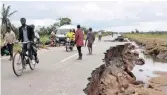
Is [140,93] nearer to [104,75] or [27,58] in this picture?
[104,75]

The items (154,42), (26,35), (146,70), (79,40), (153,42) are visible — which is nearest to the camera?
(26,35)

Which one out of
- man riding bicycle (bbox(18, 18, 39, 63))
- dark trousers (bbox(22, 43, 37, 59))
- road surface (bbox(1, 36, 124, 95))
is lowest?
road surface (bbox(1, 36, 124, 95))

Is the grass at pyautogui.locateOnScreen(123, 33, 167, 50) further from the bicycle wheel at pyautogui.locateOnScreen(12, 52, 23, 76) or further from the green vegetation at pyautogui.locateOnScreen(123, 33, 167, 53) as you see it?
the bicycle wheel at pyautogui.locateOnScreen(12, 52, 23, 76)

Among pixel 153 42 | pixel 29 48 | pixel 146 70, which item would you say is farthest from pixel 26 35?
pixel 153 42

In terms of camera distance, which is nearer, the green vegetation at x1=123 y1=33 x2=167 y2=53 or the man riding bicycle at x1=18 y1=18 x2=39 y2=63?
the man riding bicycle at x1=18 y1=18 x2=39 y2=63

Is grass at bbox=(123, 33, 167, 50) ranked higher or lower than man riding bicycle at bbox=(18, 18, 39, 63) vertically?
lower

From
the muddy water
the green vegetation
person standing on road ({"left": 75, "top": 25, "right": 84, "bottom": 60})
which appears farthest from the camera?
the green vegetation

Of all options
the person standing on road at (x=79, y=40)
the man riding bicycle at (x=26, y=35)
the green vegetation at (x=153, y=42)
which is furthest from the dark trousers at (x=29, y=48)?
the green vegetation at (x=153, y=42)

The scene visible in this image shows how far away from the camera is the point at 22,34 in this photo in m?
14.0

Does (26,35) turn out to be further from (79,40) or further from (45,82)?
(79,40)

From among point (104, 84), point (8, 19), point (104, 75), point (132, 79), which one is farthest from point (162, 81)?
point (8, 19)

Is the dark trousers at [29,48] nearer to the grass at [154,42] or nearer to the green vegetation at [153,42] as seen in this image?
the green vegetation at [153,42]

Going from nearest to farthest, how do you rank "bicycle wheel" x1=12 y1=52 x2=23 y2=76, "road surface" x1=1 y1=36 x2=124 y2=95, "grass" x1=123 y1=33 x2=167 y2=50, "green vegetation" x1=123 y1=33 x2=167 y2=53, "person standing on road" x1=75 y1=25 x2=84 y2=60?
"road surface" x1=1 y1=36 x2=124 y2=95
"bicycle wheel" x1=12 y1=52 x2=23 y2=76
"person standing on road" x1=75 y1=25 x2=84 y2=60
"green vegetation" x1=123 y1=33 x2=167 y2=53
"grass" x1=123 y1=33 x2=167 y2=50

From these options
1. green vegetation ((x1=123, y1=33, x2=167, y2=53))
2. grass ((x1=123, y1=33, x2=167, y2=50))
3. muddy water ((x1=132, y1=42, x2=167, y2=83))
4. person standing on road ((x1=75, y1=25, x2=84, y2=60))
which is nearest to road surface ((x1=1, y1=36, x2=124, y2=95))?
muddy water ((x1=132, y1=42, x2=167, y2=83))
